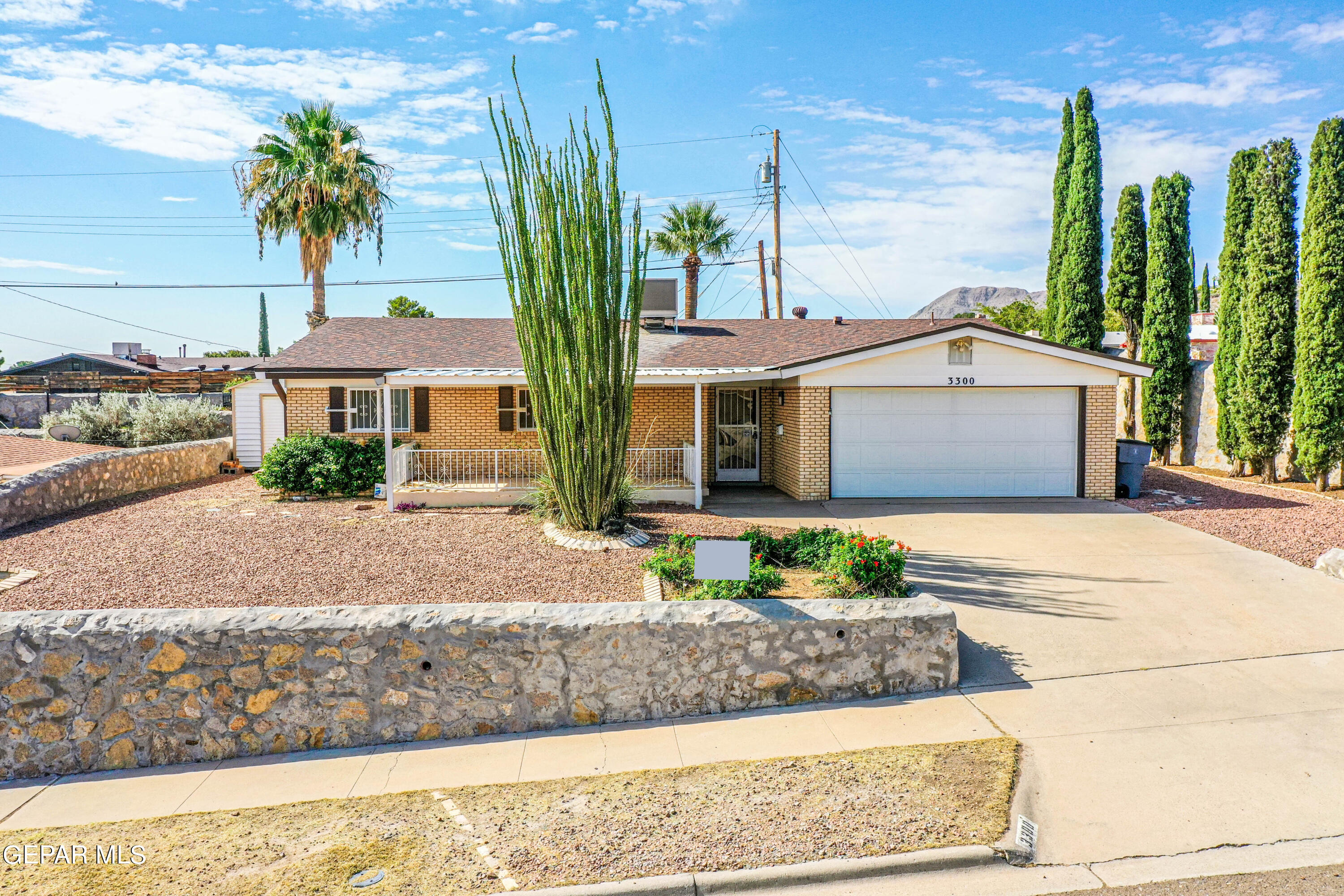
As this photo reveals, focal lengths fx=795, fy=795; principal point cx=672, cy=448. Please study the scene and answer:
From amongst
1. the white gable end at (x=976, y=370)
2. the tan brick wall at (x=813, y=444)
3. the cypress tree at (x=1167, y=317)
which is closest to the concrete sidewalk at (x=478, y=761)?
the tan brick wall at (x=813, y=444)

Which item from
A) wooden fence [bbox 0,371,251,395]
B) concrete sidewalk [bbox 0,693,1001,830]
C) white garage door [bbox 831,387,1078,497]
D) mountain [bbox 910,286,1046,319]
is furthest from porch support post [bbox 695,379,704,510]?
mountain [bbox 910,286,1046,319]

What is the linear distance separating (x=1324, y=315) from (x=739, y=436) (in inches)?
428

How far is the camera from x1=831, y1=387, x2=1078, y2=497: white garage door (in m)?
14.3

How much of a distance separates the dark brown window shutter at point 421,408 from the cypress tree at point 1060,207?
678 inches

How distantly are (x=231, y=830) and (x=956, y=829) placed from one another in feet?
13.2

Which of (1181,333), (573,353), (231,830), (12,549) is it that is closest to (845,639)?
(231,830)

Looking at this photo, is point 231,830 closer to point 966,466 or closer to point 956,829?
point 956,829

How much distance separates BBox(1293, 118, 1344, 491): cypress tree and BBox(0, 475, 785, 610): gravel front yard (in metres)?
11.0

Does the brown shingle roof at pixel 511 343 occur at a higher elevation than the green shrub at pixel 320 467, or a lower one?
higher

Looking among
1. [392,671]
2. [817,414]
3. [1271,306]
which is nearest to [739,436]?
[817,414]

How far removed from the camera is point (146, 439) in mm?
20984

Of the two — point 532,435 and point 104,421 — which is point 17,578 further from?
point 104,421

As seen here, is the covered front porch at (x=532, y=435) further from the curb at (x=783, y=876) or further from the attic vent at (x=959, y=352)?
the curb at (x=783, y=876)

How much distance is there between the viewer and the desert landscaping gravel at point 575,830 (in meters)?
3.99
